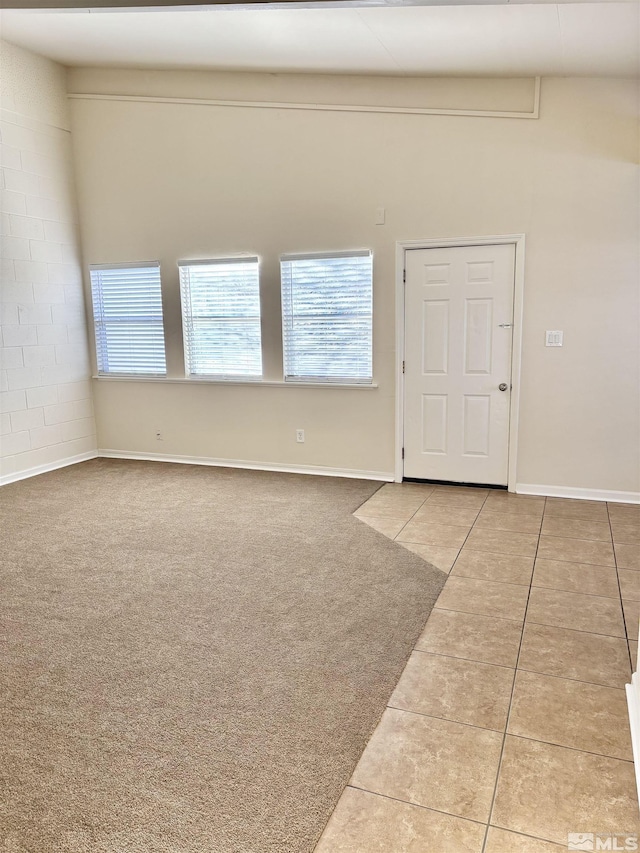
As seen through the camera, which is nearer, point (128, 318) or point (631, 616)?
point (631, 616)

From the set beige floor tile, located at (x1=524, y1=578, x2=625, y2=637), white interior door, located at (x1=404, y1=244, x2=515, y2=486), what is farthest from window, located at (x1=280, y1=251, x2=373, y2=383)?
beige floor tile, located at (x1=524, y1=578, x2=625, y2=637)

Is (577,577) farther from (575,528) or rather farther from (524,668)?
(524,668)

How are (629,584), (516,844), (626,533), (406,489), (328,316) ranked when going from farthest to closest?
(328,316) → (406,489) → (626,533) → (629,584) → (516,844)

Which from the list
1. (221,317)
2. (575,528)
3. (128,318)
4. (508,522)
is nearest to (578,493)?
(575,528)

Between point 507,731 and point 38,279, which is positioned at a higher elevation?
point 38,279

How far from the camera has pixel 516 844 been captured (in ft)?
5.19

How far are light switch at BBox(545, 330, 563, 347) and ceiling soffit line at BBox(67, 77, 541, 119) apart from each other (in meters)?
1.57

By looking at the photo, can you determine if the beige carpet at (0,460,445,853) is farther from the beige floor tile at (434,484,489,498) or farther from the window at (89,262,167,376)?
the window at (89,262,167,376)

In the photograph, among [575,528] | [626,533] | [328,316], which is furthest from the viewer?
[328,316]

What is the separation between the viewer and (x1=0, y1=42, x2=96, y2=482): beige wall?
5211 mm

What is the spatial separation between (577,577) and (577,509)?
1.24 meters

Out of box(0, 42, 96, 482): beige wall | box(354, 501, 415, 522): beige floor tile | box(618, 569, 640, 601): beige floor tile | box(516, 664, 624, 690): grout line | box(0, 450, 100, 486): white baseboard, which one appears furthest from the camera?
box(0, 450, 100, 486): white baseboard

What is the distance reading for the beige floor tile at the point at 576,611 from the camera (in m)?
2.70

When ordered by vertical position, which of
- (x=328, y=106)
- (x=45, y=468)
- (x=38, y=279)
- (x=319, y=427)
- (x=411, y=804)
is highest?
(x=328, y=106)
